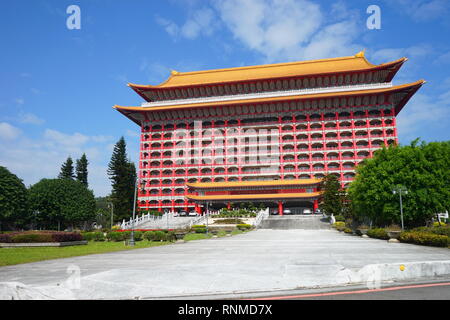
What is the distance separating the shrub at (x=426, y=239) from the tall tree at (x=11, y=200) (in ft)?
167

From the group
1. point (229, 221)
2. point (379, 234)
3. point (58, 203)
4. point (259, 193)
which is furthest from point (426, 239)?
point (58, 203)

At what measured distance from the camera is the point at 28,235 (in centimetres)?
2289

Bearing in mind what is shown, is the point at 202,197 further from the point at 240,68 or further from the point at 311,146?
the point at 240,68

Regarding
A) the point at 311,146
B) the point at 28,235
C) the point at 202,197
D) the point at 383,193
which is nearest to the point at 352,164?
the point at 311,146

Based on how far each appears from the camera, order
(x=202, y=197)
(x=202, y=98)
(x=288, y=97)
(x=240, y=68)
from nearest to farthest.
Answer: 1. (x=202, y=197)
2. (x=288, y=97)
3. (x=202, y=98)
4. (x=240, y=68)

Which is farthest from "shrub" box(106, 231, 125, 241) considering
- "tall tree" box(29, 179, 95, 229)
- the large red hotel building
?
the large red hotel building

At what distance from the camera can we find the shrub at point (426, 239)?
1804cm

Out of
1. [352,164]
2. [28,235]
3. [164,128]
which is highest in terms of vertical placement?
[164,128]

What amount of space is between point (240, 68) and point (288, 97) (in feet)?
57.4

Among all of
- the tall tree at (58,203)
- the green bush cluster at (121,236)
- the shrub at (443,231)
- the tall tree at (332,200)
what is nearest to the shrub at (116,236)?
the green bush cluster at (121,236)

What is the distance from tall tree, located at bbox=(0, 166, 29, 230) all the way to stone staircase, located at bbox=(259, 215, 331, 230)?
120 ft

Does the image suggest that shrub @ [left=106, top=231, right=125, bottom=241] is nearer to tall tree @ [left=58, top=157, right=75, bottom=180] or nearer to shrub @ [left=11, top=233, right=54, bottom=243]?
shrub @ [left=11, top=233, right=54, bottom=243]

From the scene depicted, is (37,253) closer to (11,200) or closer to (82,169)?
(11,200)

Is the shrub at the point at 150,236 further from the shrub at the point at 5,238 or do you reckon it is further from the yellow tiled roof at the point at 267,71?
the yellow tiled roof at the point at 267,71
